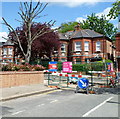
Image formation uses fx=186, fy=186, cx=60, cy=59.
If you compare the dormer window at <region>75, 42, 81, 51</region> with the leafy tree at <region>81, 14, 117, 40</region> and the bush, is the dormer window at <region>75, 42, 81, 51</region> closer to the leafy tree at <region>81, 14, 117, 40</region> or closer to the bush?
the bush

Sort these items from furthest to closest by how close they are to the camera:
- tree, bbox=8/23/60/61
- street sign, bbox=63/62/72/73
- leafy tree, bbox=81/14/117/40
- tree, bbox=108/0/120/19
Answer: leafy tree, bbox=81/14/117/40 < tree, bbox=8/23/60/61 < street sign, bbox=63/62/72/73 < tree, bbox=108/0/120/19

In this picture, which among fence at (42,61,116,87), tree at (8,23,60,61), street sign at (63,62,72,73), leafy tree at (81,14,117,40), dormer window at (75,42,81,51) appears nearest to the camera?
street sign at (63,62,72,73)

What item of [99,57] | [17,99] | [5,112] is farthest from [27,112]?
[99,57]

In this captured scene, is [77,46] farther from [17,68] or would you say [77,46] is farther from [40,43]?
[17,68]

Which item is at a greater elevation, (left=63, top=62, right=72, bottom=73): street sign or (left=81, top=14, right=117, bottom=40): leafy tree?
(left=81, top=14, right=117, bottom=40): leafy tree

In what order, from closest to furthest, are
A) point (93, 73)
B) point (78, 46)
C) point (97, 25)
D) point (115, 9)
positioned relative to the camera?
point (115, 9)
point (93, 73)
point (78, 46)
point (97, 25)

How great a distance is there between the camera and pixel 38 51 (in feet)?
101

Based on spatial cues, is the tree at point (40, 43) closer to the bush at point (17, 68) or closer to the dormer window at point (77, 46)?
the dormer window at point (77, 46)

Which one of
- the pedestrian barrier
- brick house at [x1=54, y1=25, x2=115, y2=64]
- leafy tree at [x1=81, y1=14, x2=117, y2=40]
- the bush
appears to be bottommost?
the pedestrian barrier

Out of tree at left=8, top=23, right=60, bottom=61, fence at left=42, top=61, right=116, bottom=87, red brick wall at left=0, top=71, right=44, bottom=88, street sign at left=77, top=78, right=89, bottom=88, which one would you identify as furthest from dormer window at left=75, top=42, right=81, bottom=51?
street sign at left=77, top=78, right=89, bottom=88

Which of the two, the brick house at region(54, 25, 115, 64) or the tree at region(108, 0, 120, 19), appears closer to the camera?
the tree at region(108, 0, 120, 19)

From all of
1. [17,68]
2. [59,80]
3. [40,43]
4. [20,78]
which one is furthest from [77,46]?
[20,78]

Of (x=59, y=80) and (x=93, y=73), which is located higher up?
(x=93, y=73)

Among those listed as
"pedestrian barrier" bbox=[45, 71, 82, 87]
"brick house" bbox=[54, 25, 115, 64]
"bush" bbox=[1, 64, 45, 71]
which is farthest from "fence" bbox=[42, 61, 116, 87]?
"brick house" bbox=[54, 25, 115, 64]
